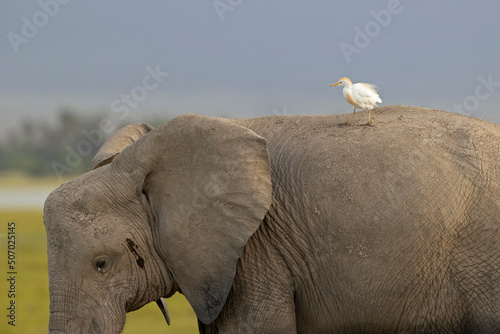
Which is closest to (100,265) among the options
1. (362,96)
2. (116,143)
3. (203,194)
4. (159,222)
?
(159,222)

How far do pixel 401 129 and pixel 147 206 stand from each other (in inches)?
75.9

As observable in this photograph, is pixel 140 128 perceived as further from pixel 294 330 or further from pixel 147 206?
pixel 294 330

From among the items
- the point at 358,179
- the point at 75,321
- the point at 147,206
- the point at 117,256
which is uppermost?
the point at 358,179

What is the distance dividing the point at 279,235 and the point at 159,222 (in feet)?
2.76

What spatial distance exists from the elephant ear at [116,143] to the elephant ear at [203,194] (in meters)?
0.56

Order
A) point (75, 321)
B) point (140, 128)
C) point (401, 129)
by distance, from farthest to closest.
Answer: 1. point (140, 128)
2. point (401, 129)
3. point (75, 321)

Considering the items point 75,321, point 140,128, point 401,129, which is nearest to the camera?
point 75,321

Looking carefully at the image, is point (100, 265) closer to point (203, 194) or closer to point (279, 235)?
point (203, 194)

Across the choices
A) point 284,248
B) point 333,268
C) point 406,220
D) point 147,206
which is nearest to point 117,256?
point 147,206

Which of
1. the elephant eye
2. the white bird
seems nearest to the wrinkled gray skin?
the elephant eye

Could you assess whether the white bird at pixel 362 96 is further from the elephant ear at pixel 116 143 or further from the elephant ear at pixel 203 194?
the elephant ear at pixel 116 143

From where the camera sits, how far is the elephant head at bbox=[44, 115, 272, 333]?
450cm

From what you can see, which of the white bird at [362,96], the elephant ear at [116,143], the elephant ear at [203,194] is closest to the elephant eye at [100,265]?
the elephant ear at [203,194]

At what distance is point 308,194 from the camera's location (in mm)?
4770
